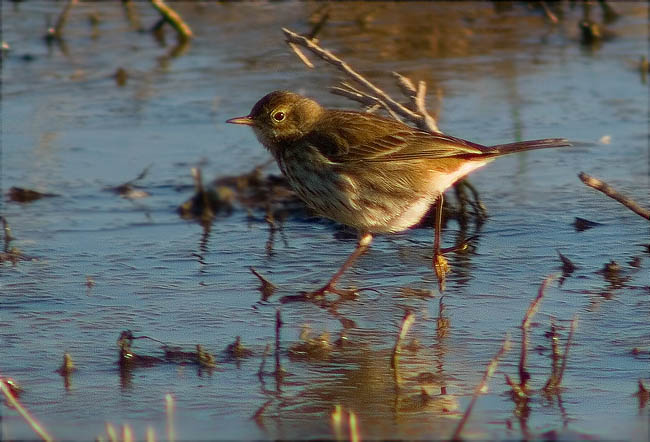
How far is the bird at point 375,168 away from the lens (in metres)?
6.48

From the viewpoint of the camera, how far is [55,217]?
298 inches

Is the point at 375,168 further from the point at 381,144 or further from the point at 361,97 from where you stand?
the point at 361,97

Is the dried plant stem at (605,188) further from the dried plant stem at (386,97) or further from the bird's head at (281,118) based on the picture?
the bird's head at (281,118)

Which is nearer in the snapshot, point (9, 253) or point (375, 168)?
point (375, 168)

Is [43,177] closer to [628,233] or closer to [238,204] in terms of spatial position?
[238,204]

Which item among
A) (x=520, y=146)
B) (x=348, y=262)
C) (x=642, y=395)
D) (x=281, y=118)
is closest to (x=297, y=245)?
(x=348, y=262)

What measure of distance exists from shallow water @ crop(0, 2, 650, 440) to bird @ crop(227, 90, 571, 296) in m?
0.31

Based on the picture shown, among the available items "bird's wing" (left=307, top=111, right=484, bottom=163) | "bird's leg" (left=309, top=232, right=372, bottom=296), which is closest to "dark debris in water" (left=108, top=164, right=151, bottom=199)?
"bird's wing" (left=307, top=111, right=484, bottom=163)

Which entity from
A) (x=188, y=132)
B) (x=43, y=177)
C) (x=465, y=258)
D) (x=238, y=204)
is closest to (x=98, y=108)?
(x=188, y=132)

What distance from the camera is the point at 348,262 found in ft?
21.1

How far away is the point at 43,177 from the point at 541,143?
354 cm

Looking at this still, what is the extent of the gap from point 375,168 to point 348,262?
1.77 feet

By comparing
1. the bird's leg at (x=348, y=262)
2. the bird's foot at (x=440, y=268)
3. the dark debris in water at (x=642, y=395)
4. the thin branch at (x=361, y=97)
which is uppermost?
the thin branch at (x=361, y=97)

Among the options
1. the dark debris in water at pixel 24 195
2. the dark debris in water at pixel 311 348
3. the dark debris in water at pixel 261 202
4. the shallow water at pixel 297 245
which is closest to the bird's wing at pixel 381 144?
the shallow water at pixel 297 245
